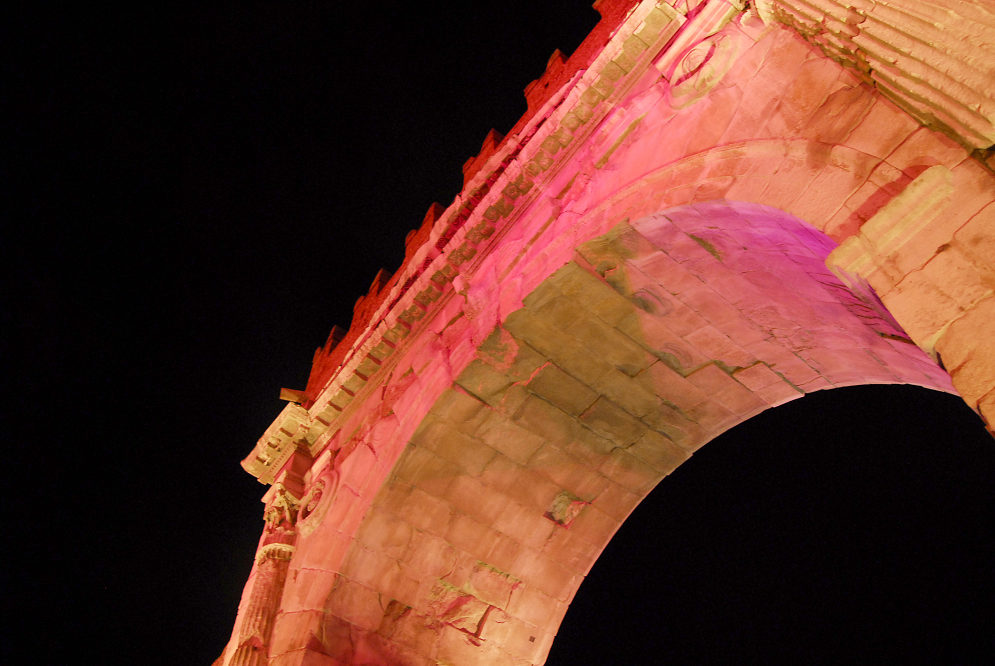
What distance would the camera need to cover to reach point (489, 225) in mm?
5352

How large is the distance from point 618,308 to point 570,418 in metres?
1.19

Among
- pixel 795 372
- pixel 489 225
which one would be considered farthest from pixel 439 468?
pixel 795 372

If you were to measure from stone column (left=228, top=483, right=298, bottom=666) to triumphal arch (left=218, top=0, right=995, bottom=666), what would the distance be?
0.9 inches

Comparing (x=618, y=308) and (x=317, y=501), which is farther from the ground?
(x=618, y=308)

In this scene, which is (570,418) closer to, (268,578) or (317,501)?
(317,501)

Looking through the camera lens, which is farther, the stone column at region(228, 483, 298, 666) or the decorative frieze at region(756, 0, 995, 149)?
the stone column at region(228, 483, 298, 666)

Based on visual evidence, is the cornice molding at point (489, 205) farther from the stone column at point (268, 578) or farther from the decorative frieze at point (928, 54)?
the decorative frieze at point (928, 54)

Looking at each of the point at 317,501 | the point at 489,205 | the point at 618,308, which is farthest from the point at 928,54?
the point at 317,501

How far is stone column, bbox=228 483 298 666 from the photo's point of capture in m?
5.42

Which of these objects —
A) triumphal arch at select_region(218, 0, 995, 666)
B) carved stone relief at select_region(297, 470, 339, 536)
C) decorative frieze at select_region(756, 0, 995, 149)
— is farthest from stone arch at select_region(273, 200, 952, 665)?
decorative frieze at select_region(756, 0, 995, 149)

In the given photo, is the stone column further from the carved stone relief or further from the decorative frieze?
the decorative frieze

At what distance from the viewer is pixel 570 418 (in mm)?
5223

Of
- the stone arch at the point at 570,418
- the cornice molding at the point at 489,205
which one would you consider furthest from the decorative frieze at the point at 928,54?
the stone arch at the point at 570,418

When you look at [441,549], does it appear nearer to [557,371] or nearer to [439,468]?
[439,468]
